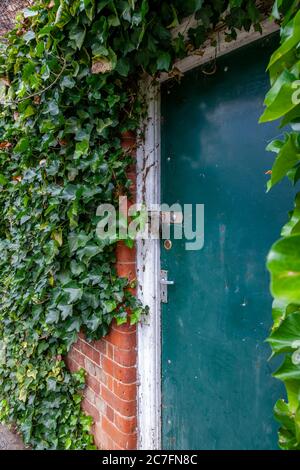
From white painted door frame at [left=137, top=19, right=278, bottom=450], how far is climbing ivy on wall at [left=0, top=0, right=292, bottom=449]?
82 millimetres

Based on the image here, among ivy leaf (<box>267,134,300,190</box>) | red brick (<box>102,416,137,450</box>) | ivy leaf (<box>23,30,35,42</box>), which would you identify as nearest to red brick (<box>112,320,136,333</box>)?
red brick (<box>102,416,137,450</box>)

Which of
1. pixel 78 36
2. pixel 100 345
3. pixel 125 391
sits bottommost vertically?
pixel 125 391

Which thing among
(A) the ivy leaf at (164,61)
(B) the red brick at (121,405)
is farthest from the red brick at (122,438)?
(A) the ivy leaf at (164,61)

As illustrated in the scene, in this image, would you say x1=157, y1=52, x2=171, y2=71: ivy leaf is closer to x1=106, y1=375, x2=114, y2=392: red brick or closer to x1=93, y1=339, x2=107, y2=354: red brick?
x1=93, y1=339, x2=107, y2=354: red brick

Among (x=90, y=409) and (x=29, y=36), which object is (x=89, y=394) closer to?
(x=90, y=409)

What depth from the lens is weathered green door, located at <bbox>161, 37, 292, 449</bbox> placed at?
127 centimetres

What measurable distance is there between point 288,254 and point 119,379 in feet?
4.98

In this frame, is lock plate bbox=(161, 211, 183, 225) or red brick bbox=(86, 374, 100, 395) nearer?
lock plate bbox=(161, 211, 183, 225)

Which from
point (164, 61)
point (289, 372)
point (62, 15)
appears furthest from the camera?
point (62, 15)

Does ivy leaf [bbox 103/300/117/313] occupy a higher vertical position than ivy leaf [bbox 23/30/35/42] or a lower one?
lower

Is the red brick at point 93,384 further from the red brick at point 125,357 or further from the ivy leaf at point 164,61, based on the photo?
the ivy leaf at point 164,61

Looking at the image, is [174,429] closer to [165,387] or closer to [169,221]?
[165,387]

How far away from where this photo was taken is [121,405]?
1.76 metres

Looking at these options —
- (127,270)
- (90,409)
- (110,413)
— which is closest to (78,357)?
(90,409)
